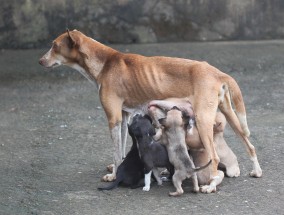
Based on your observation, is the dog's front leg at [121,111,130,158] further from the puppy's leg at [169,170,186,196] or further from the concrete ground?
the puppy's leg at [169,170,186,196]

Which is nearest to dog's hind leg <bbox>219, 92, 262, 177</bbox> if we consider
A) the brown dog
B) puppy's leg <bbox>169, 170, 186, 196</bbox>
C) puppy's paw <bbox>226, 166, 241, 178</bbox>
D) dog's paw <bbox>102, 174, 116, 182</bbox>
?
the brown dog

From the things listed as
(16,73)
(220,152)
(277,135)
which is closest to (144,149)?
(220,152)

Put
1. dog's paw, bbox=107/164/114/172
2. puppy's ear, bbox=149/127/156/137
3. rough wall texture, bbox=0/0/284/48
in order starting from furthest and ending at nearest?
rough wall texture, bbox=0/0/284/48 → dog's paw, bbox=107/164/114/172 → puppy's ear, bbox=149/127/156/137

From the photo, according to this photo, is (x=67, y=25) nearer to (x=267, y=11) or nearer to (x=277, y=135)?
(x=267, y=11)

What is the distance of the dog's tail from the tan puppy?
18 centimetres

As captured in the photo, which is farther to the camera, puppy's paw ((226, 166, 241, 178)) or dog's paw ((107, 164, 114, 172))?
dog's paw ((107, 164, 114, 172))

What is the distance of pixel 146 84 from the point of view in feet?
22.6

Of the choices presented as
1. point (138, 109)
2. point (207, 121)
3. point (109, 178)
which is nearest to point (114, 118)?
point (138, 109)

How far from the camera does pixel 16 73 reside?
1108cm

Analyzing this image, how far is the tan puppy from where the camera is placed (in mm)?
6613

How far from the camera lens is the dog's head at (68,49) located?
722cm

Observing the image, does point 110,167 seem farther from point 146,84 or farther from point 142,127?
point 146,84

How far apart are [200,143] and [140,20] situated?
573cm

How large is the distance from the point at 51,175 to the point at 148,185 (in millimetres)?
1007
